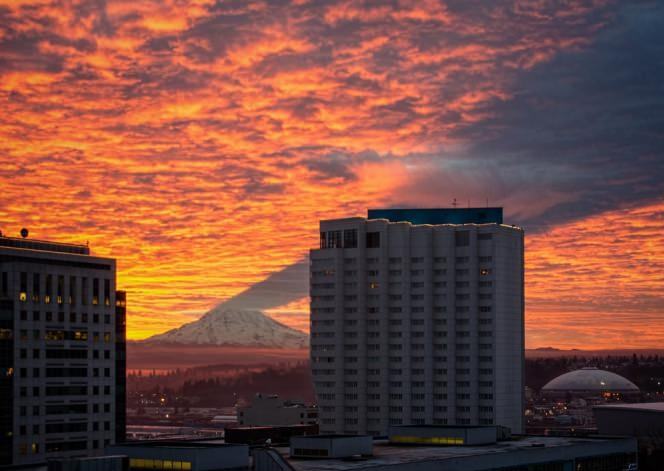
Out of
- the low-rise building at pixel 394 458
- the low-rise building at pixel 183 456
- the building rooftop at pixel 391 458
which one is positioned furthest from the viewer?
the building rooftop at pixel 391 458

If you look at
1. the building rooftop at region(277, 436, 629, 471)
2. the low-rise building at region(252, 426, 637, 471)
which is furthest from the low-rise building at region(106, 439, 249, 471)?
the building rooftop at region(277, 436, 629, 471)

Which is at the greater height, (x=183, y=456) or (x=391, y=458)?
(x=183, y=456)

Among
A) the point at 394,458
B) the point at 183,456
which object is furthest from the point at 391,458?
the point at 183,456

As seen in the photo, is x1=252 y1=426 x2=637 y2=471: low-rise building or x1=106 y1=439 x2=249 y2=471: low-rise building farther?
x1=252 y1=426 x2=637 y2=471: low-rise building

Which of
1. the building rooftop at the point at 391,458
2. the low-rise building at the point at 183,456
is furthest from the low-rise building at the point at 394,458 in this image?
the low-rise building at the point at 183,456

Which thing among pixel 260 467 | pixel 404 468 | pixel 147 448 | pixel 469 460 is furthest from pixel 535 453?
pixel 147 448

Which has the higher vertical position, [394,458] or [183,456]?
[183,456]

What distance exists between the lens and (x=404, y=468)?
169m

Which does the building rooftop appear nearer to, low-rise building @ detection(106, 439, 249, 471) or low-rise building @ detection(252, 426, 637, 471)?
low-rise building @ detection(252, 426, 637, 471)

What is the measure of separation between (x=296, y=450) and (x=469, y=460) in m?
27.7

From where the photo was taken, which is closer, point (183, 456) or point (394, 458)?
point (183, 456)

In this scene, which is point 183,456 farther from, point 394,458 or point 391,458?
point 394,458

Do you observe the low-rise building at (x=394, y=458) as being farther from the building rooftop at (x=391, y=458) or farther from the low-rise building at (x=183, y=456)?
the low-rise building at (x=183, y=456)

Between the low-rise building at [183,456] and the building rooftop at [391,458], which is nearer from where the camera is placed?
the low-rise building at [183,456]
